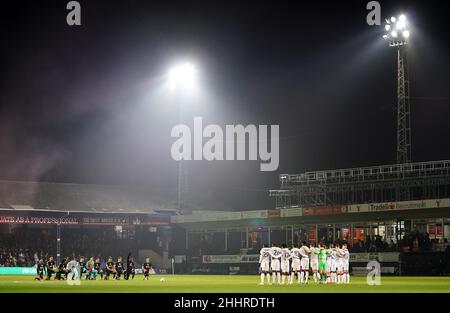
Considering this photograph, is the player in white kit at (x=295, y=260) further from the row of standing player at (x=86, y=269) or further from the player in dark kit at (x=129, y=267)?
the player in dark kit at (x=129, y=267)

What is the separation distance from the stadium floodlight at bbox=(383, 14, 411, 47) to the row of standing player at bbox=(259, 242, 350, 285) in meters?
23.6

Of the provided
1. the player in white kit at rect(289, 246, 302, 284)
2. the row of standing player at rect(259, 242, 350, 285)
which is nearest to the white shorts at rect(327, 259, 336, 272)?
the row of standing player at rect(259, 242, 350, 285)

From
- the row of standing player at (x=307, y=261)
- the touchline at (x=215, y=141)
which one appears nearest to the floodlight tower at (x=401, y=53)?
the touchline at (x=215, y=141)

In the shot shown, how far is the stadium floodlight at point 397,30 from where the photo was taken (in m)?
63.3

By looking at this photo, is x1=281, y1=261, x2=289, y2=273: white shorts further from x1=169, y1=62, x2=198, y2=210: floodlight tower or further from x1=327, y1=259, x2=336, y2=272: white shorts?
x1=169, y1=62, x2=198, y2=210: floodlight tower

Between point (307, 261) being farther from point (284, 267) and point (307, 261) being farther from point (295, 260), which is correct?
point (284, 267)

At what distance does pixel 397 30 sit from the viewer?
209ft

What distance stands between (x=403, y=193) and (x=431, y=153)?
31.6 ft

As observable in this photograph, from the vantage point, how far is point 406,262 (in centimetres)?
6016

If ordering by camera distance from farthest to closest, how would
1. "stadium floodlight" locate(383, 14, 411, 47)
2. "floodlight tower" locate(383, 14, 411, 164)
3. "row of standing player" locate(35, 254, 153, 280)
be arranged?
"stadium floodlight" locate(383, 14, 411, 47), "floodlight tower" locate(383, 14, 411, 164), "row of standing player" locate(35, 254, 153, 280)

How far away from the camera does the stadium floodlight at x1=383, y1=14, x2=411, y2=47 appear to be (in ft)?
208

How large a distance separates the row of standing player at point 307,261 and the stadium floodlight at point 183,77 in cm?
2419
